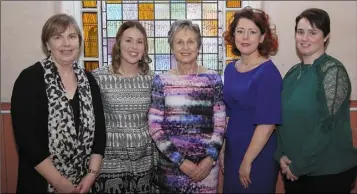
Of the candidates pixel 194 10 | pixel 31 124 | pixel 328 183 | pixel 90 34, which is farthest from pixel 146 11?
pixel 328 183

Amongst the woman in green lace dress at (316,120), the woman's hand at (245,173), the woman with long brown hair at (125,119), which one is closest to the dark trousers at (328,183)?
the woman in green lace dress at (316,120)

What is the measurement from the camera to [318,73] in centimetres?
205

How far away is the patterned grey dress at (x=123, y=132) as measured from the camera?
7.46ft

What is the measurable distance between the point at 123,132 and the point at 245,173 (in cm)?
83

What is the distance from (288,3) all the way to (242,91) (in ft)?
4.55

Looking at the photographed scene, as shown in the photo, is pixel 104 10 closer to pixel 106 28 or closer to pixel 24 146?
pixel 106 28

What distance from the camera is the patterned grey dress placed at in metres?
2.27

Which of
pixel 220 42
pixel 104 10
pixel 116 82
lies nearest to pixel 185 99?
pixel 116 82

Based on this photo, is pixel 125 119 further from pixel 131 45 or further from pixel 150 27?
pixel 150 27

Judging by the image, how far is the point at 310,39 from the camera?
7.03ft

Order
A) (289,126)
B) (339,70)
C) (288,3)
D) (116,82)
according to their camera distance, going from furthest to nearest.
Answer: (288,3) → (116,82) → (289,126) → (339,70)

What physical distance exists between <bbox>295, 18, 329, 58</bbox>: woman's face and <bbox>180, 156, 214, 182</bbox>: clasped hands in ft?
3.04

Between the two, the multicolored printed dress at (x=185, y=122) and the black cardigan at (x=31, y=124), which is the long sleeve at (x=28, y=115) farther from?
the multicolored printed dress at (x=185, y=122)

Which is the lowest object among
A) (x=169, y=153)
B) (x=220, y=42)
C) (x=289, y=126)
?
(x=169, y=153)
